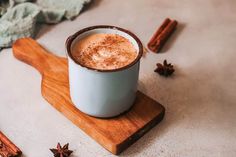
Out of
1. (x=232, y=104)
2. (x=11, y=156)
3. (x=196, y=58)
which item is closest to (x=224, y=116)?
(x=232, y=104)

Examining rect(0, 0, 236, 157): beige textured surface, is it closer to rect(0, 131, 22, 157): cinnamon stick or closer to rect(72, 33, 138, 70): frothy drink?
rect(0, 131, 22, 157): cinnamon stick

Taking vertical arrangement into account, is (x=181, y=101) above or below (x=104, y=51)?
below

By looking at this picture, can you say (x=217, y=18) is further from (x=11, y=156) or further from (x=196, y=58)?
(x=11, y=156)

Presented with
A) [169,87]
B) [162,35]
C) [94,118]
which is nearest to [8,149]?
[94,118]

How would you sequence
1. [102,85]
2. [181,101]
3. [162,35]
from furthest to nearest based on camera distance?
[162,35] → [181,101] → [102,85]

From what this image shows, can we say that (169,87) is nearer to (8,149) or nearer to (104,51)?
(104,51)

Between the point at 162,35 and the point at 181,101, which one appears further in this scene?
the point at 162,35
